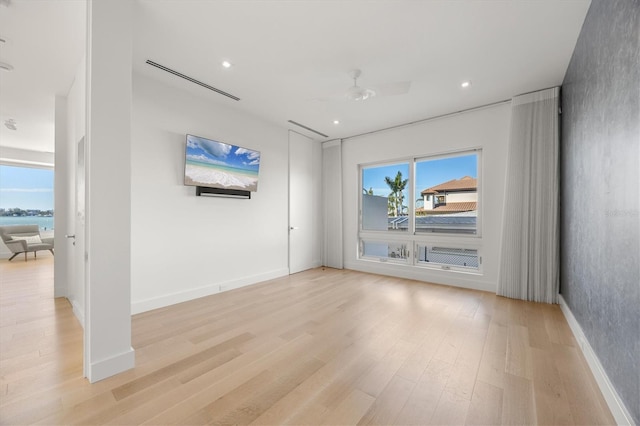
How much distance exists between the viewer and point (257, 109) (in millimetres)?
4348

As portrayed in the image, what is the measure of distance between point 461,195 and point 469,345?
2913 mm

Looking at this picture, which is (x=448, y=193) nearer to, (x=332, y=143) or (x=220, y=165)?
(x=332, y=143)

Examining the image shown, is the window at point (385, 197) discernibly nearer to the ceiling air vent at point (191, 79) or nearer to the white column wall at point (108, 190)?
the ceiling air vent at point (191, 79)

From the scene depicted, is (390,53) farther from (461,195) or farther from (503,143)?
(461,195)

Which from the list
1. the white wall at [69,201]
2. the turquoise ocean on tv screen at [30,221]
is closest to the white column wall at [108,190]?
the white wall at [69,201]

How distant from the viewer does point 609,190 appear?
1.82 metres

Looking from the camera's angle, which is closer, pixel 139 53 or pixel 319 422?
pixel 319 422

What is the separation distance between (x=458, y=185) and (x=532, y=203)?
1180 millimetres

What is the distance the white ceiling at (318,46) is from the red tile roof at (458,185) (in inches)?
50.5

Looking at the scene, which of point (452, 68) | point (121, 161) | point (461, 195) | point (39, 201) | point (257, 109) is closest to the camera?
point (121, 161)

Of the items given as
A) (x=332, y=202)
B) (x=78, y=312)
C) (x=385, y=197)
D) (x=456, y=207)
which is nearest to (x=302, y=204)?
(x=332, y=202)

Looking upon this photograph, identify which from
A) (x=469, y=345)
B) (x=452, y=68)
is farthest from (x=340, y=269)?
(x=452, y=68)

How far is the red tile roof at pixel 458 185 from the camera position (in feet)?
14.9

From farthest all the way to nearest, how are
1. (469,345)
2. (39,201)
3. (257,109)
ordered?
(39,201)
(257,109)
(469,345)
